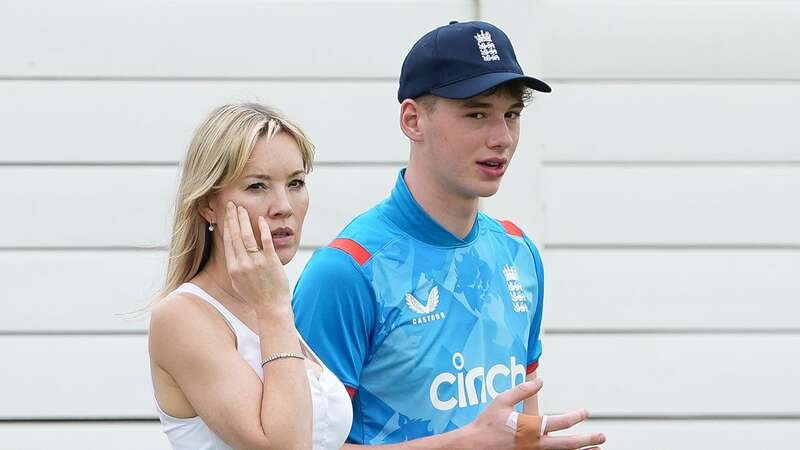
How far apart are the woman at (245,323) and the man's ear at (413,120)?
1.01 ft

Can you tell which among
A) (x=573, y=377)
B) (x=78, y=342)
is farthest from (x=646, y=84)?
(x=78, y=342)

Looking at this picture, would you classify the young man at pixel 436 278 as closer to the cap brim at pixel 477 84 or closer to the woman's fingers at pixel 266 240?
the cap brim at pixel 477 84

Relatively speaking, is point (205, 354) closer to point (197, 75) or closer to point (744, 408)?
point (197, 75)

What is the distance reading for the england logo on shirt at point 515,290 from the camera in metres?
2.50

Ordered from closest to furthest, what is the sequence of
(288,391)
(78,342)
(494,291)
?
(288,391), (494,291), (78,342)

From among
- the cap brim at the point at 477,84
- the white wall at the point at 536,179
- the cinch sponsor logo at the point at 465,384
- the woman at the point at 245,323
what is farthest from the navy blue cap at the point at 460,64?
the white wall at the point at 536,179

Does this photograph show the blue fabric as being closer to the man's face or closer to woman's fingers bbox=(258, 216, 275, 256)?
the man's face

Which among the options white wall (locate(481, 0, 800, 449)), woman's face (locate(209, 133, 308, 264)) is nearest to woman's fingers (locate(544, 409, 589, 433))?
woman's face (locate(209, 133, 308, 264))

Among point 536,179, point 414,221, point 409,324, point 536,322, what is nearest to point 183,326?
point 409,324

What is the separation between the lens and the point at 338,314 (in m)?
2.24

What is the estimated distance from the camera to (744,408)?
12.6 ft

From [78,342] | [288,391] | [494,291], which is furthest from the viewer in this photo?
[78,342]

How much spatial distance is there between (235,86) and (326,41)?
324 millimetres

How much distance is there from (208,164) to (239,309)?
0.26 meters
